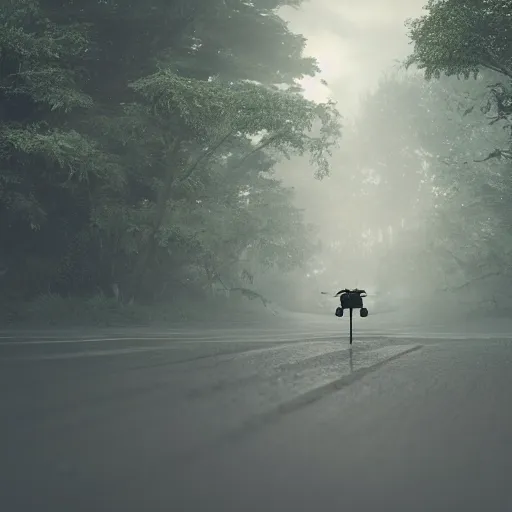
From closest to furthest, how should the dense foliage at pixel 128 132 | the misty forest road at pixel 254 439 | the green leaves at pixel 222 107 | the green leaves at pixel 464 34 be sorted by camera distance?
the misty forest road at pixel 254 439 → the green leaves at pixel 464 34 → the dense foliage at pixel 128 132 → the green leaves at pixel 222 107

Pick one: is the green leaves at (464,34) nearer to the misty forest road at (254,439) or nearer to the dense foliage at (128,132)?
the dense foliage at (128,132)

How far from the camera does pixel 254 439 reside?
3.76 metres

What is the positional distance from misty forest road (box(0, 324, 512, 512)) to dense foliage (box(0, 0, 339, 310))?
14372 millimetres

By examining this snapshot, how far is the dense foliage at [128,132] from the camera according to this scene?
2061 cm

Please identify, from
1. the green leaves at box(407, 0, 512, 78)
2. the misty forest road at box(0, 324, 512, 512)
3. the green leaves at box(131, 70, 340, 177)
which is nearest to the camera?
the misty forest road at box(0, 324, 512, 512)

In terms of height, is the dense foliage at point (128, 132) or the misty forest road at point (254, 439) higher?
the dense foliage at point (128, 132)

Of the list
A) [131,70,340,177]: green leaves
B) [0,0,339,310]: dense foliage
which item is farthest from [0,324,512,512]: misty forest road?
[131,70,340,177]: green leaves

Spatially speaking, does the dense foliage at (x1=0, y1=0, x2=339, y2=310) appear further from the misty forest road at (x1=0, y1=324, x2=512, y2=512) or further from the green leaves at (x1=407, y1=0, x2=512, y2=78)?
the misty forest road at (x1=0, y1=324, x2=512, y2=512)

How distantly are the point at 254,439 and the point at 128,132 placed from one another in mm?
21049

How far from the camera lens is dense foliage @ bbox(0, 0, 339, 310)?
811 inches

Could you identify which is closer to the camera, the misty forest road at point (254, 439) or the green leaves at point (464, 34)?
the misty forest road at point (254, 439)

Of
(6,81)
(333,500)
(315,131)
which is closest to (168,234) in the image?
(6,81)

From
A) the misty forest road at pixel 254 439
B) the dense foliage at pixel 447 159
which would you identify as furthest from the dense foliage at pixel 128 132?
the misty forest road at pixel 254 439

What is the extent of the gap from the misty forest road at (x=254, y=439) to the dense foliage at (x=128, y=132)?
1437cm
